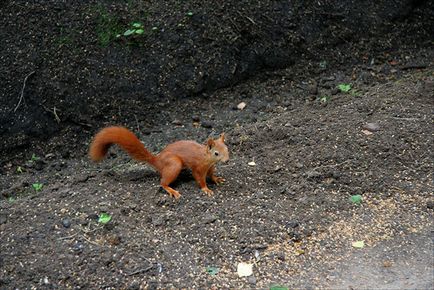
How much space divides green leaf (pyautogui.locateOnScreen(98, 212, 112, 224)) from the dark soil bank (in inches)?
1.2

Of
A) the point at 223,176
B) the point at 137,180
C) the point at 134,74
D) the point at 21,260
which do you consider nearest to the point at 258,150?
the point at 223,176

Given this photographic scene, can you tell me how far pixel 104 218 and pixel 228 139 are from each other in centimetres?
171

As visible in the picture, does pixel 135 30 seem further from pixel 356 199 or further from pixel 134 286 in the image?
pixel 134 286

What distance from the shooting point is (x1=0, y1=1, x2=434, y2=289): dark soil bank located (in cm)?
419

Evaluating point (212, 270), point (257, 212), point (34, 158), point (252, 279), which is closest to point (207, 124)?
point (34, 158)

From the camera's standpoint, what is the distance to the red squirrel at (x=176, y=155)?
468cm

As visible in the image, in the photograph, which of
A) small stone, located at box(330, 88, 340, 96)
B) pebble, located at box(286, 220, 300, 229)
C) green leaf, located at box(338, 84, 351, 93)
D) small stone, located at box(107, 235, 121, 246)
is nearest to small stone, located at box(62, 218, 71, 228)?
small stone, located at box(107, 235, 121, 246)

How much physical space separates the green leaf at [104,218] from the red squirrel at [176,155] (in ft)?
1.69

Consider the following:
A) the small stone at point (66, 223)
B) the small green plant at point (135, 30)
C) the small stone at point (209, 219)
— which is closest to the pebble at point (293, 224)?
the small stone at point (209, 219)

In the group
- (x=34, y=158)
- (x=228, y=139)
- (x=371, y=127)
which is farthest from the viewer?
(x=34, y=158)

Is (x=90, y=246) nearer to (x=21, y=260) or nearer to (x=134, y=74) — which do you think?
(x=21, y=260)

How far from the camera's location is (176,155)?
4.80 m

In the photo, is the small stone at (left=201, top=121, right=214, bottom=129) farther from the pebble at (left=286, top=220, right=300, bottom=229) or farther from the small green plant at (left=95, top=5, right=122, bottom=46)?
the pebble at (left=286, top=220, right=300, bottom=229)

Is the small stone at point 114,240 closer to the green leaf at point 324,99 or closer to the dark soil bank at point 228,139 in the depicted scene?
the dark soil bank at point 228,139
